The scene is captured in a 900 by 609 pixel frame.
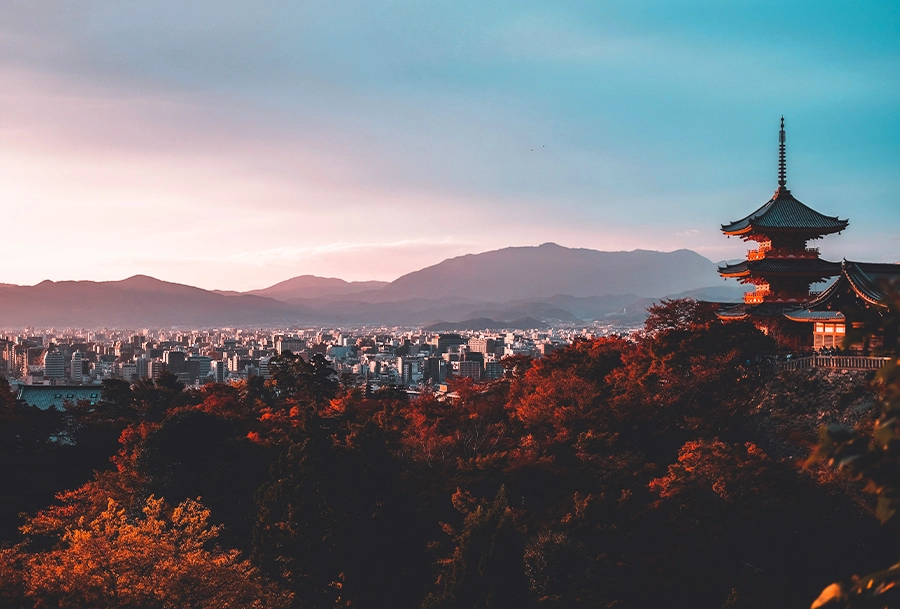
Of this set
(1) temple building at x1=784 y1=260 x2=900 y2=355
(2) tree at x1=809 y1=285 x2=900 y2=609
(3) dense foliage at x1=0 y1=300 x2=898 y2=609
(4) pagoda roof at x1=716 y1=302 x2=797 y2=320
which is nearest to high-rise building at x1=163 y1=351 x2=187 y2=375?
(3) dense foliage at x1=0 y1=300 x2=898 y2=609

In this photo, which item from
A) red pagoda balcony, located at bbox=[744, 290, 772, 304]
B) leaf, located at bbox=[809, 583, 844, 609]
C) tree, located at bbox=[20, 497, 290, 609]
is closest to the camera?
leaf, located at bbox=[809, 583, 844, 609]

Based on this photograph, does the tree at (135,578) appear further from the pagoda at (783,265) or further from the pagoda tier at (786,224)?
the pagoda tier at (786,224)

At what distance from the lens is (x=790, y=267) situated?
64.3 feet

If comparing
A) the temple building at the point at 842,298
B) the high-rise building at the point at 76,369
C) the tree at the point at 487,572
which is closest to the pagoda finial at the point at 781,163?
the temple building at the point at 842,298

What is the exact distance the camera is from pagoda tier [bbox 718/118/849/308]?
19.5 meters

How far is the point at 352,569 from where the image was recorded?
38.5 ft

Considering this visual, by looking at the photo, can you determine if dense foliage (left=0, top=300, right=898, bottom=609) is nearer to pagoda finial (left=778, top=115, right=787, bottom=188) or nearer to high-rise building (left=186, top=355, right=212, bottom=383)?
pagoda finial (left=778, top=115, right=787, bottom=188)

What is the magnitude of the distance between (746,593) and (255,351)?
11830 cm

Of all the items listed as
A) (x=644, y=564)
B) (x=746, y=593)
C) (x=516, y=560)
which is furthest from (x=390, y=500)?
(x=746, y=593)

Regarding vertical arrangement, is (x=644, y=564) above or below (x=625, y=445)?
below

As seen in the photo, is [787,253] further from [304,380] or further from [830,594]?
[830,594]

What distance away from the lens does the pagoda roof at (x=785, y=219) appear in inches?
769

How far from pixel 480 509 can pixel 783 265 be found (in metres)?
11.9

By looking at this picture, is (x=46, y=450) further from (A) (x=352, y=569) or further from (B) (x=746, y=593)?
(B) (x=746, y=593)
